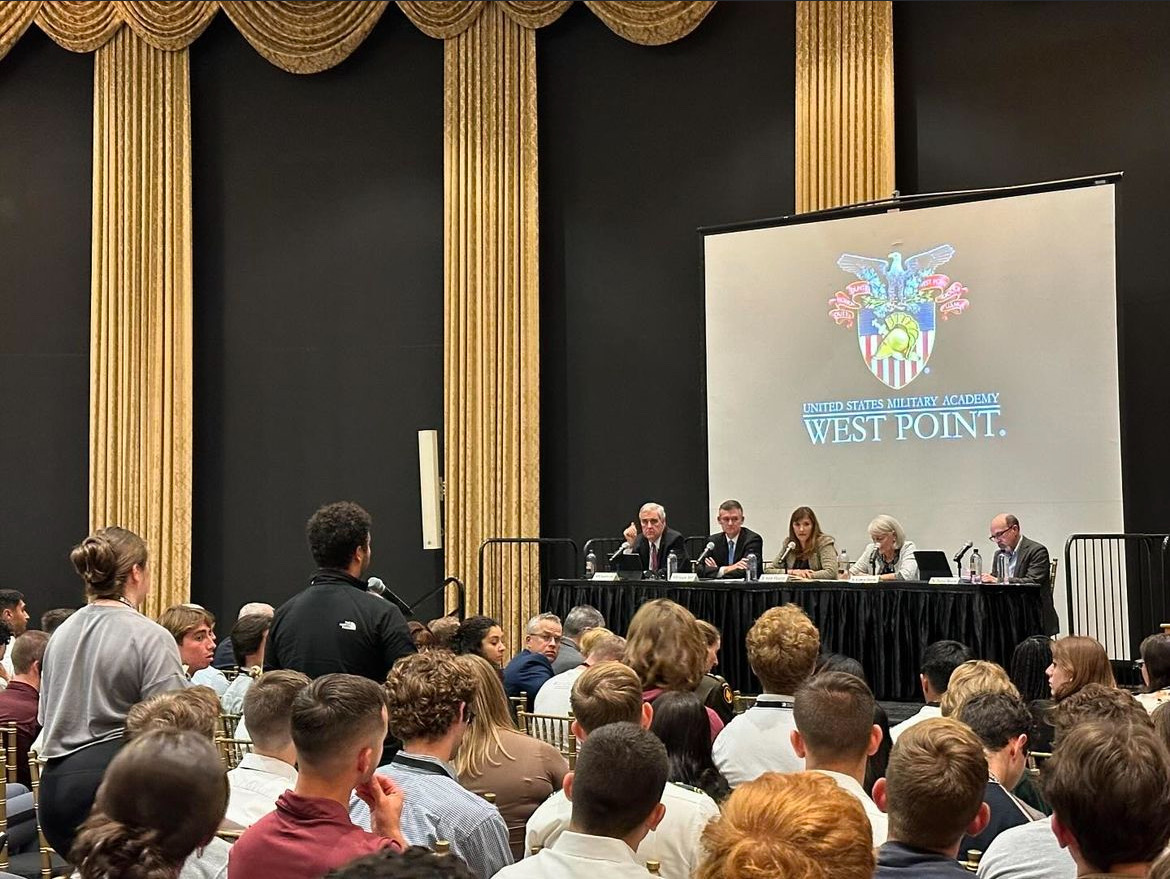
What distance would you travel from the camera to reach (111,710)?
3396 mm

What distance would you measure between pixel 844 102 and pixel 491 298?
312 cm

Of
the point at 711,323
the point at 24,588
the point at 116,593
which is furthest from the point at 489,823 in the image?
the point at 24,588

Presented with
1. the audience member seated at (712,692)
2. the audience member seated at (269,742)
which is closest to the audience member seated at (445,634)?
the audience member seated at (712,692)

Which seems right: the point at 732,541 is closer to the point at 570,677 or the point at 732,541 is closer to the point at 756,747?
the point at 570,677

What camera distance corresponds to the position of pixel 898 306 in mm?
9328

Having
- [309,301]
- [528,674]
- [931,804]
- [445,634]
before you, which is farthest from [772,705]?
→ [309,301]

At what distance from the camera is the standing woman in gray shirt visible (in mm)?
3355

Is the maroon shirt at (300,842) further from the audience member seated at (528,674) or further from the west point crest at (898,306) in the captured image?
the west point crest at (898,306)

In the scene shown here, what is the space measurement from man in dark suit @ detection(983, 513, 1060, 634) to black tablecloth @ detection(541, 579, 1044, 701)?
0.45 m

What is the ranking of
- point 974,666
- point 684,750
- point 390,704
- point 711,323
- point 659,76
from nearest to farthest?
point 390,704, point 684,750, point 974,666, point 711,323, point 659,76

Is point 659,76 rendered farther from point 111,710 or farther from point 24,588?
point 111,710

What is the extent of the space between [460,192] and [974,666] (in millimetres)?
8079

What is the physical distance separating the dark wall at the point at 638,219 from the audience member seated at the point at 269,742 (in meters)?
7.37

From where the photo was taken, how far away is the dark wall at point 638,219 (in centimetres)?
1056
